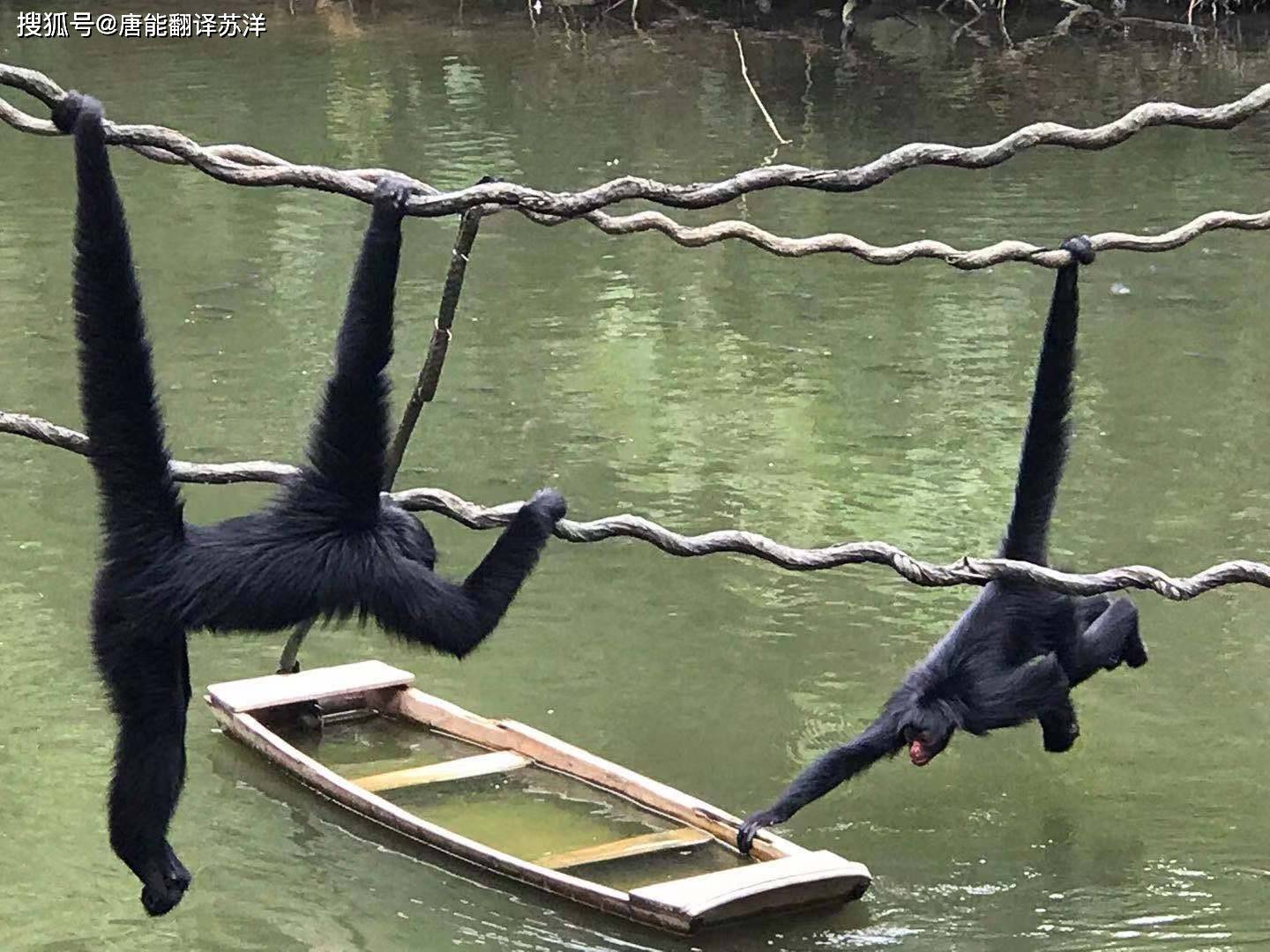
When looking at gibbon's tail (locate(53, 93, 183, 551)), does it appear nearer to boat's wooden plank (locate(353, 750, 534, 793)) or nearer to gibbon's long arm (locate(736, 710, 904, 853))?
gibbon's long arm (locate(736, 710, 904, 853))

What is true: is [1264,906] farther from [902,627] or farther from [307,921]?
[307,921]

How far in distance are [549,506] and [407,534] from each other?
1.27 ft

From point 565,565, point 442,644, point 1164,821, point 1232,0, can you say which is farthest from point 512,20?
point 442,644

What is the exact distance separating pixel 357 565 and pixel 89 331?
34.2 inches

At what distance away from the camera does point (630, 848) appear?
7.22 m

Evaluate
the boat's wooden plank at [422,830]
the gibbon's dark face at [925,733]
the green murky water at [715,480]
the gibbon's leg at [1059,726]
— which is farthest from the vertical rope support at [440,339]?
the gibbon's leg at [1059,726]

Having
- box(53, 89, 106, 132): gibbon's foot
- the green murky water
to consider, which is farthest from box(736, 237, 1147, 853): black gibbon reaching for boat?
box(53, 89, 106, 132): gibbon's foot

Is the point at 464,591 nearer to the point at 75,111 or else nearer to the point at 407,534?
the point at 407,534

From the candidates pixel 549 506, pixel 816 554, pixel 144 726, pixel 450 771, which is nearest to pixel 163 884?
pixel 144 726

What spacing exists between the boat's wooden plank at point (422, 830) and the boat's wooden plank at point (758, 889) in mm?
52

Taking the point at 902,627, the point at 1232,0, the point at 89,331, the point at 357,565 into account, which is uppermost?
the point at 1232,0

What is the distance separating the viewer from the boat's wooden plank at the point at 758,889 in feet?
21.8

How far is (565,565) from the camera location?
33.0 feet

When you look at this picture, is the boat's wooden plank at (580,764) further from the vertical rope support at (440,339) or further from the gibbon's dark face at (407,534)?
the gibbon's dark face at (407,534)
